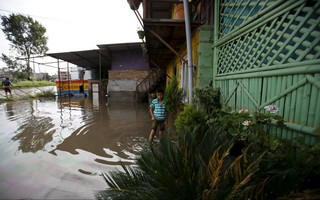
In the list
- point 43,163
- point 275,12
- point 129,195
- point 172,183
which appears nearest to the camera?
point 172,183

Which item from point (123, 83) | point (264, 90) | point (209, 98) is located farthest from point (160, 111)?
point (123, 83)

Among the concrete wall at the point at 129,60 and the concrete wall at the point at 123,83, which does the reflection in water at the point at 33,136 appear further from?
the concrete wall at the point at 129,60

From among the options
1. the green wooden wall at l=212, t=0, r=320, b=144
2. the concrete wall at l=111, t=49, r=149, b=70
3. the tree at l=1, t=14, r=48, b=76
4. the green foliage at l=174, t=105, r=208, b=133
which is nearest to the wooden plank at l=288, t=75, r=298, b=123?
the green wooden wall at l=212, t=0, r=320, b=144

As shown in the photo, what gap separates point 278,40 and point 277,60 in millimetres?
288

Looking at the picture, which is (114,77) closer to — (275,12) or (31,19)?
(275,12)

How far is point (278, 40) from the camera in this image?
224 cm

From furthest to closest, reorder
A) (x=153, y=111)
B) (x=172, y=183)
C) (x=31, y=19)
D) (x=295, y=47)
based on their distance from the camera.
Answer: (x=31, y=19)
(x=153, y=111)
(x=295, y=47)
(x=172, y=183)

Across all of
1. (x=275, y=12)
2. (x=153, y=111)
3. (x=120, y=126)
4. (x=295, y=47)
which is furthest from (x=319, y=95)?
(x=120, y=126)

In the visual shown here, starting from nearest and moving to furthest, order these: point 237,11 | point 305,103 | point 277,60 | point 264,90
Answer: point 305,103 < point 277,60 < point 264,90 < point 237,11

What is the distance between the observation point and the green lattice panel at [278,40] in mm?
1829

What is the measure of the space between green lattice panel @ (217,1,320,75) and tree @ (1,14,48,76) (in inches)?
1472

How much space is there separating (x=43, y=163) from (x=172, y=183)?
322 cm

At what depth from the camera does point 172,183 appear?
130 cm

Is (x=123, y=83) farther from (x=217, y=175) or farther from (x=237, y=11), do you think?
(x=217, y=175)
